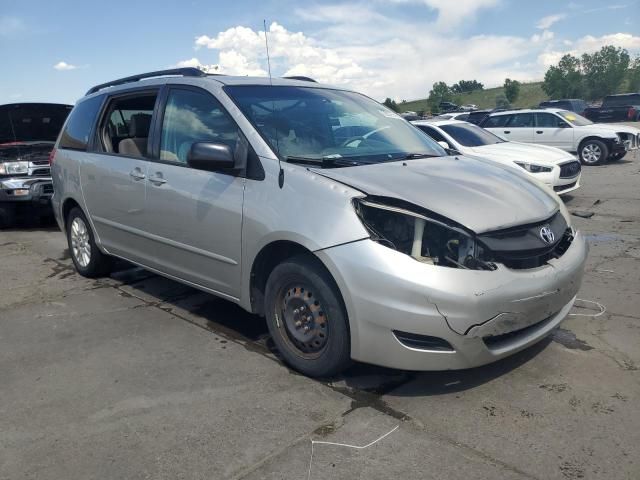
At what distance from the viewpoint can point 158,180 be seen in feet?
14.2

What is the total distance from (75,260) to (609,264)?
5537 millimetres

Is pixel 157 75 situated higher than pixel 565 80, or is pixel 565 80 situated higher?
pixel 565 80

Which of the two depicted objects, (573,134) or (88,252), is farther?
(573,134)

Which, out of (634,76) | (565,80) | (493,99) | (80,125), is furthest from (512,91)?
(80,125)

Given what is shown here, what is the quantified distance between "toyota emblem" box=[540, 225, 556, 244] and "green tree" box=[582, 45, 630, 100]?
86.1m

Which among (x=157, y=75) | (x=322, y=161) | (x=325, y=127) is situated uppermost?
(x=157, y=75)

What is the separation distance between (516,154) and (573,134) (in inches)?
267

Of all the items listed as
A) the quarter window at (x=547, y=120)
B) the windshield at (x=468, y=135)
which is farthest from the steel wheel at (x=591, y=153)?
the windshield at (x=468, y=135)

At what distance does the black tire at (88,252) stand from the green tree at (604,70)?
Result: 281ft

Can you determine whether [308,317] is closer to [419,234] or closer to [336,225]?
[336,225]

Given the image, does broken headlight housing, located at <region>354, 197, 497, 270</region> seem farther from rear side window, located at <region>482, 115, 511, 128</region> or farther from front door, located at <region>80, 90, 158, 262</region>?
rear side window, located at <region>482, 115, 511, 128</region>

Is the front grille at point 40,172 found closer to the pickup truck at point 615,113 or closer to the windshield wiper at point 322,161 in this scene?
the windshield wiper at point 322,161

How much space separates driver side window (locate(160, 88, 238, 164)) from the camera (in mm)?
3917

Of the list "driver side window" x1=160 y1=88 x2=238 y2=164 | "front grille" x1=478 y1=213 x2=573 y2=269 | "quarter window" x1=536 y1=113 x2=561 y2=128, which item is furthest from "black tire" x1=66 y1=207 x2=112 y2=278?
"quarter window" x1=536 y1=113 x2=561 y2=128
